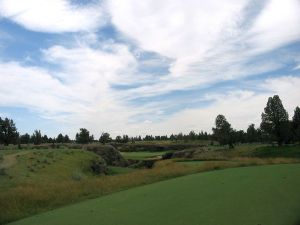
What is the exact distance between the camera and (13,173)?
3253 cm

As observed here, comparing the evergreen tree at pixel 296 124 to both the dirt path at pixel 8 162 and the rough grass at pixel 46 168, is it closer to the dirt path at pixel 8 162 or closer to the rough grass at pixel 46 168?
the rough grass at pixel 46 168

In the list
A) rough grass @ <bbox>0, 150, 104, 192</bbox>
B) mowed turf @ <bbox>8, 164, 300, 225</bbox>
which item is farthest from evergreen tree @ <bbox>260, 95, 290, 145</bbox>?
mowed turf @ <bbox>8, 164, 300, 225</bbox>

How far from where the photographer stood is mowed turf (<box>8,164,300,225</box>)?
36.4 ft

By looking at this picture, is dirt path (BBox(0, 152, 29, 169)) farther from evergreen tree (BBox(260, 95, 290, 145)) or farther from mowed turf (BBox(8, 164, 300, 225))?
evergreen tree (BBox(260, 95, 290, 145))

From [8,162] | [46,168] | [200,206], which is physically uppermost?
[8,162]

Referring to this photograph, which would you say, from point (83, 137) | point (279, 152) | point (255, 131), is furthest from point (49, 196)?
point (255, 131)

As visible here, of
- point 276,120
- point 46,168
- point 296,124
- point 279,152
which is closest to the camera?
point 46,168

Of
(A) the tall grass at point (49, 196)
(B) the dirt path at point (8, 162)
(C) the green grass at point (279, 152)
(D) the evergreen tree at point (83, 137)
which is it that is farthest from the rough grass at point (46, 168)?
(D) the evergreen tree at point (83, 137)

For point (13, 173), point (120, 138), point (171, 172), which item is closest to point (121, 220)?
point (171, 172)

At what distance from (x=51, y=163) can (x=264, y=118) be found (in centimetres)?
4352

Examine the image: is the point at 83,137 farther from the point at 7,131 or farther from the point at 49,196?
the point at 49,196

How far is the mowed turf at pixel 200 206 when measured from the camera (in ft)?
36.4

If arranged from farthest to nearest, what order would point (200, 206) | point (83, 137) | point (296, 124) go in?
point (83, 137) → point (296, 124) → point (200, 206)

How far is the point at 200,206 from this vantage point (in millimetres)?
12742
